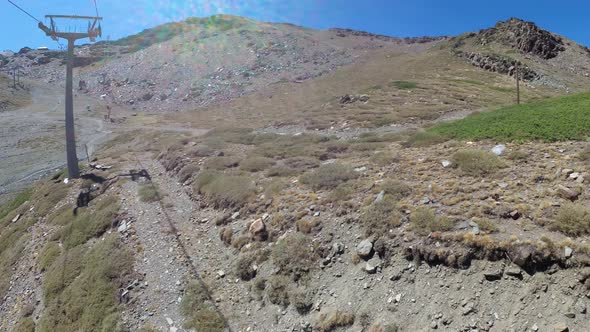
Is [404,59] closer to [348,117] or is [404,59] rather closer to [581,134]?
[348,117]

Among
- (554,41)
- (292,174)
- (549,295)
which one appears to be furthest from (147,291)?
(554,41)

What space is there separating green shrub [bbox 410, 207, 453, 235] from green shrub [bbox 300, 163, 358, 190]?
4.86 metres

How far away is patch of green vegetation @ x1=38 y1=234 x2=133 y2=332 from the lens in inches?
464

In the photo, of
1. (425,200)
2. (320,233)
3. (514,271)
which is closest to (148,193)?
(320,233)

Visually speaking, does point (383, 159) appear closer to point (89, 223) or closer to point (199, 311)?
point (199, 311)

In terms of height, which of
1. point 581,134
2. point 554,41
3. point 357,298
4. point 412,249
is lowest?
point 357,298

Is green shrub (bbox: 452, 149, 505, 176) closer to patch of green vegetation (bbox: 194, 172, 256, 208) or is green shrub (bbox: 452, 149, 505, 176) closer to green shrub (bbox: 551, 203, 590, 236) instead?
green shrub (bbox: 551, 203, 590, 236)

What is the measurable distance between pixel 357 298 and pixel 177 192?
14.4 meters

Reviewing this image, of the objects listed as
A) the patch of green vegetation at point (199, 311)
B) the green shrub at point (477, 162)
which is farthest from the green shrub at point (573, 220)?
the patch of green vegetation at point (199, 311)

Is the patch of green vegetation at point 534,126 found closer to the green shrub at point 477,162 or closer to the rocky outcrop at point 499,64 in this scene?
the green shrub at point 477,162

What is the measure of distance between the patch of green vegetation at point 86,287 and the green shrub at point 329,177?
7919 millimetres

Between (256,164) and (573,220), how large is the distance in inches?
600

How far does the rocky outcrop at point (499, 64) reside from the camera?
192ft

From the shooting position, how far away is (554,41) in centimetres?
7162
